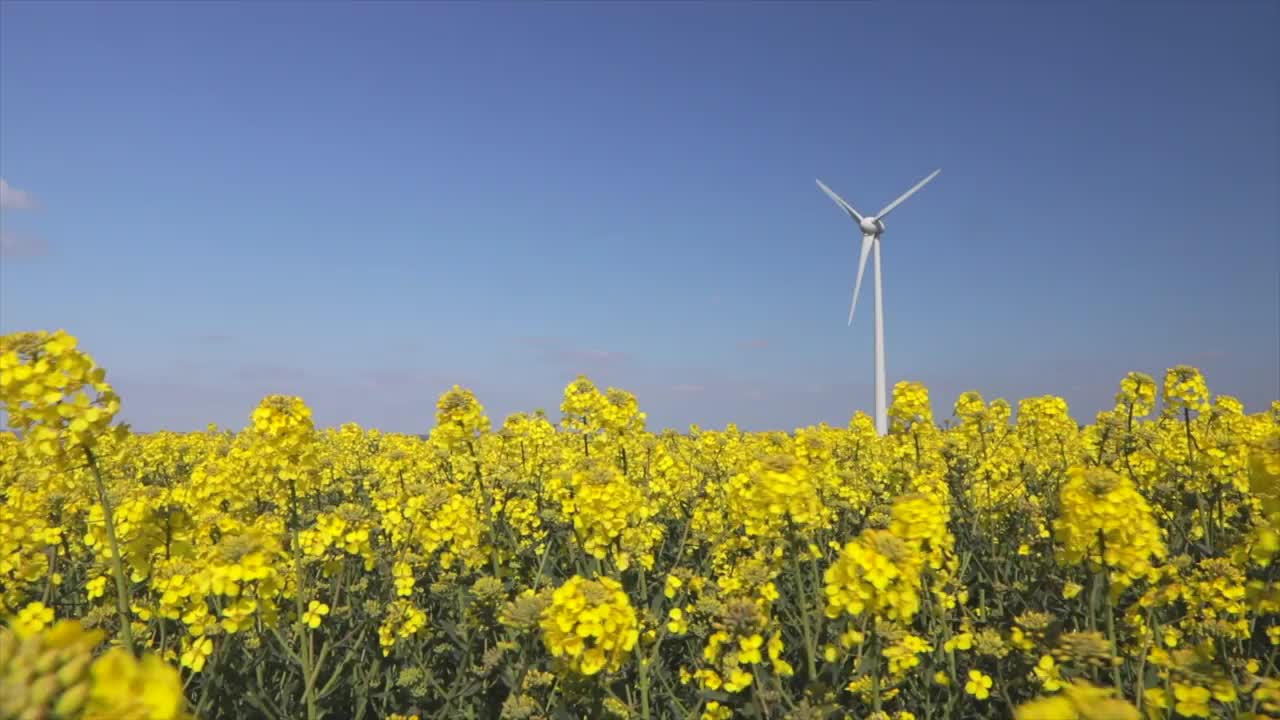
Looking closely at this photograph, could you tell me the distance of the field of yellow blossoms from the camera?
378cm

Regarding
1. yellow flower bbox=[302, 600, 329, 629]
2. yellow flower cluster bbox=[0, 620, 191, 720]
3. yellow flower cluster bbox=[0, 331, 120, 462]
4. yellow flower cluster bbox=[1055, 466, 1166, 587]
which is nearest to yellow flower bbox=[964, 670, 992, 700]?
yellow flower cluster bbox=[1055, 466, 1166, 587]

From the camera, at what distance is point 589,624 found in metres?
3.67

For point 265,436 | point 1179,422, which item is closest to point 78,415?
point 265,436

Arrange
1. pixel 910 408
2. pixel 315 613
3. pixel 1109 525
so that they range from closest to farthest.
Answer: pixel 1109 525, pixel 315 613, pixel 910 408

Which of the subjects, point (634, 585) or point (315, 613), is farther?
point (634, 585)

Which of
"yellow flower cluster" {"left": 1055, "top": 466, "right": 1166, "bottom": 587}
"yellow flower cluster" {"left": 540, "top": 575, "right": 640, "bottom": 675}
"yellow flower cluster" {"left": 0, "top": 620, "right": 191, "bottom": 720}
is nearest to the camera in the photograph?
"yellow flower cluster" {"left": 0, "top": 620, "right": 191, "bottom": 720}

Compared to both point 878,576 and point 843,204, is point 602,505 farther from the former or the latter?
point 843,204

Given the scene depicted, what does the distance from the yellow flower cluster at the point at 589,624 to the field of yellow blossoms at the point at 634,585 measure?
2 centimetres

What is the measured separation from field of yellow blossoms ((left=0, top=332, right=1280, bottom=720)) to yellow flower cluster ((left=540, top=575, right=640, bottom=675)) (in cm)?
2

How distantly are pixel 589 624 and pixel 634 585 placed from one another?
13.4ft

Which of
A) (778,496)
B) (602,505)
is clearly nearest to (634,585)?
(602,505)

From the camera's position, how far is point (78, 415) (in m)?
3.81

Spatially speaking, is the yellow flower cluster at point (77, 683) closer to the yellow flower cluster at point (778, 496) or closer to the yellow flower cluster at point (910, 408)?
the yellow flower cluster at point (778, 496)

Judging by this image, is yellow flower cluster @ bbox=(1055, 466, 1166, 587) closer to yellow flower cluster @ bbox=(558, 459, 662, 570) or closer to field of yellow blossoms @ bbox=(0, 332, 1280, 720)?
field of yellow blossoms @ bbox=(0, 332, 1280, 720)
